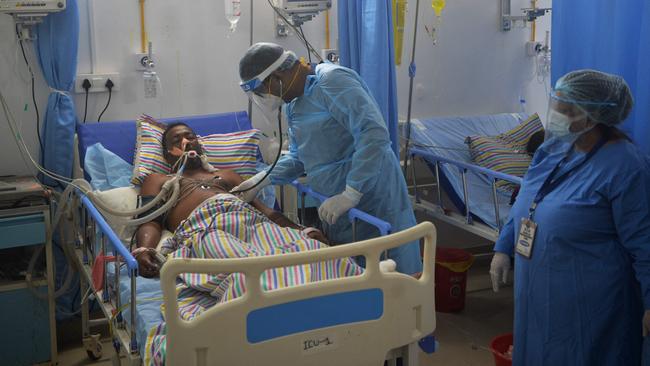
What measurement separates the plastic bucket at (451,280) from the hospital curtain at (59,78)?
2138 mm

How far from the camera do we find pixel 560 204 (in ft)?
8.27

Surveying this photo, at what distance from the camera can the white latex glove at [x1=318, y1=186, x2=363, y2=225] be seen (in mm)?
3008

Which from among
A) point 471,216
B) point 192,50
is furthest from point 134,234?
point 471,216

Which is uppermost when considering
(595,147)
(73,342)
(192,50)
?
(192,50)

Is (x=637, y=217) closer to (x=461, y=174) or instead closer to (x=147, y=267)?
(x=147, y=267)

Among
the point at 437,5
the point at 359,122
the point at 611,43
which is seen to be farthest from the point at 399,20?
the point at 611,43

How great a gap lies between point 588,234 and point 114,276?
5.87 ft

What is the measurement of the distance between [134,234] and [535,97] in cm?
331

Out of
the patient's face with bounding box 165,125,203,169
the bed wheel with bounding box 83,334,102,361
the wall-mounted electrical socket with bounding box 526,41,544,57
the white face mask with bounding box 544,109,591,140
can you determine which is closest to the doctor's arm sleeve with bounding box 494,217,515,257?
the white face mask with bounding box 544,109,591,140

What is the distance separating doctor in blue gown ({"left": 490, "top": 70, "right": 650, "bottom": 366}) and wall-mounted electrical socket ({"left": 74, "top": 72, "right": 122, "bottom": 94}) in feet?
8.01

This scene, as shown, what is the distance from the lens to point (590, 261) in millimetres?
2496

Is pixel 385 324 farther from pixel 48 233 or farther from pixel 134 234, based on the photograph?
pixel 48 233

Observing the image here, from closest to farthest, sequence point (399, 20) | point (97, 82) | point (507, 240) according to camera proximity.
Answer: point (507, 240), point (97, 82), point (399, 20)

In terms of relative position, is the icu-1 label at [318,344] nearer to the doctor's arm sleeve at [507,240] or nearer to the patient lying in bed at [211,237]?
the patient lying in bed at [211,237]
